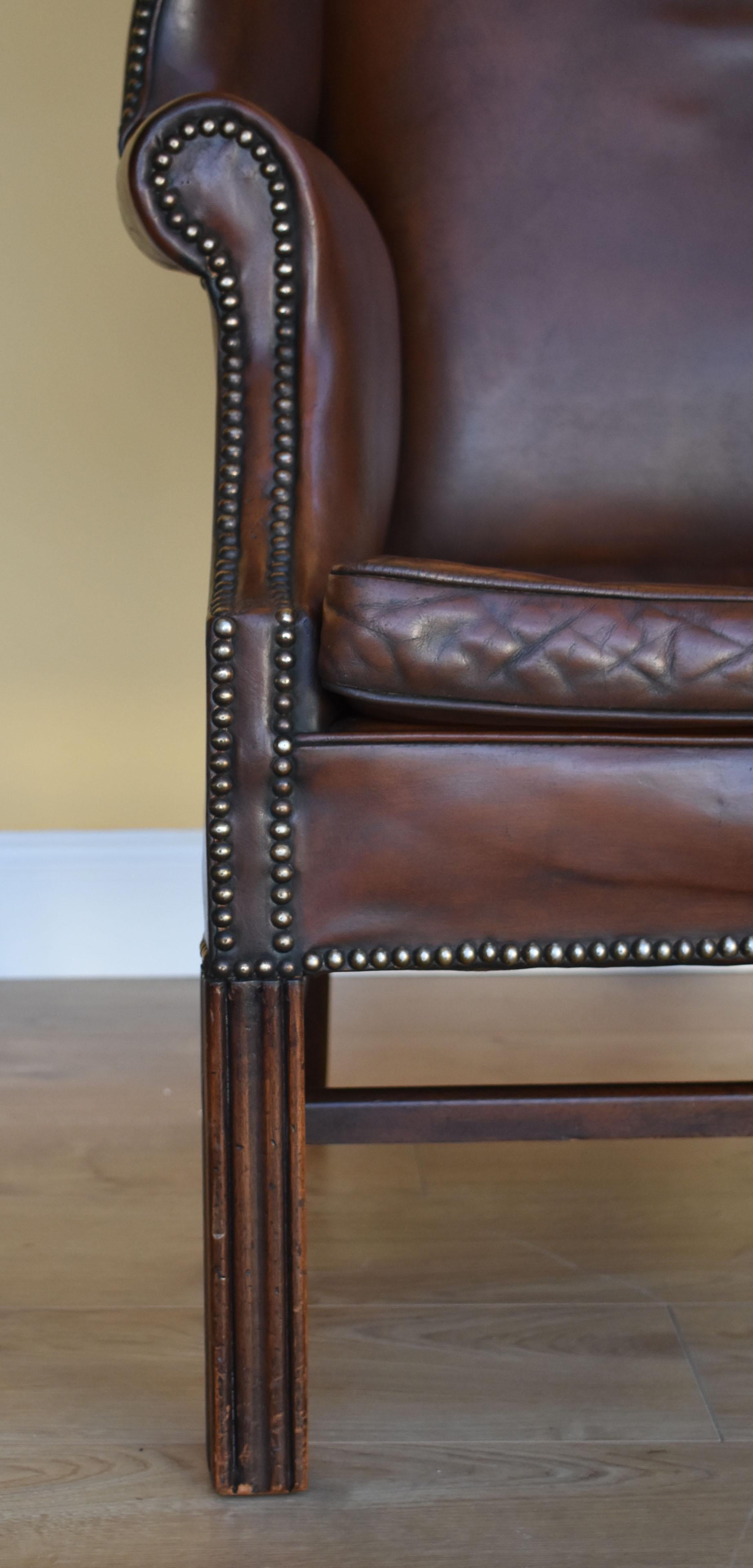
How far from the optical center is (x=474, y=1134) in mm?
873

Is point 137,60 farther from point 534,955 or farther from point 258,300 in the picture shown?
point 534,955

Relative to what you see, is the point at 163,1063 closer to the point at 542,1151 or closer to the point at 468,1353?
the point at 542,1151

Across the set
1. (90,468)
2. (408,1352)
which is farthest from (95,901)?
(408,1352)

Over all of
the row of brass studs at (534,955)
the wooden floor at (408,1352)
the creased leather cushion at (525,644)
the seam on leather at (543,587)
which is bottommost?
the wooden floor at (408,1352)

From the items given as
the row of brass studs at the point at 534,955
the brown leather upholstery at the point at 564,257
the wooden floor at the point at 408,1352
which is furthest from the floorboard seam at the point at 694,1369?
the brown leather upholstery at the point at 564,257

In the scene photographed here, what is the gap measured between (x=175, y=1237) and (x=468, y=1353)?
29 centimetres

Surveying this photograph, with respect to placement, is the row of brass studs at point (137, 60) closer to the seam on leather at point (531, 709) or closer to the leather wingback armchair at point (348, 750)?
the leather wingback armchair at point (348, 750)

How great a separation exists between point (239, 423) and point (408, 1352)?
0.65 metres

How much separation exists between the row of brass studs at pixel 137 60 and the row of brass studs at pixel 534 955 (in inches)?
27.4

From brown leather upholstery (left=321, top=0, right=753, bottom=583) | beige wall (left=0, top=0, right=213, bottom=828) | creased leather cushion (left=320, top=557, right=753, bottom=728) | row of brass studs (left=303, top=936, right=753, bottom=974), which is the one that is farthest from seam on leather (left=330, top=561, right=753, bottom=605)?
beige wall (left=0, top=0, right=213, bottom=828)

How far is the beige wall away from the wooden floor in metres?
0.53

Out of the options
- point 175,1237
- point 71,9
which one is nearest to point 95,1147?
point 175,1237

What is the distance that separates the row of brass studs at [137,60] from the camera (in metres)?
1.03

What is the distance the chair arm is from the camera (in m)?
0.81
